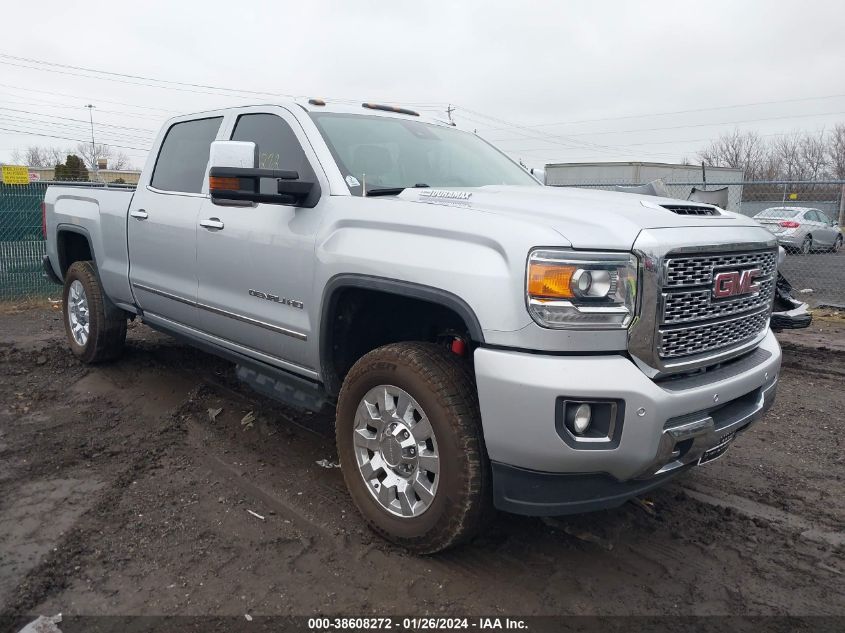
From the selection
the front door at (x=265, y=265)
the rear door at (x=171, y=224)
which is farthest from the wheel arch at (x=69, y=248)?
the front door at (x=265, y=265)

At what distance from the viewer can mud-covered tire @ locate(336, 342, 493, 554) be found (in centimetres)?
276

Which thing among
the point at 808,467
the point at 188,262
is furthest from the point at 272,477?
the point at 808,467

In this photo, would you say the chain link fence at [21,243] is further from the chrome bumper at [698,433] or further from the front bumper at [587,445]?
the chrome bumper at [698,433]

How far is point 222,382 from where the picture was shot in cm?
573

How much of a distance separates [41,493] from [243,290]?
1.52m

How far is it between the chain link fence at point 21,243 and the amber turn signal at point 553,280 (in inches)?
361

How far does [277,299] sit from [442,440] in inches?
55.1

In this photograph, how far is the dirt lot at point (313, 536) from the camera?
2.80 meters

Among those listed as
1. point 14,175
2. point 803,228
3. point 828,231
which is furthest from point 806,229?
point 14,175

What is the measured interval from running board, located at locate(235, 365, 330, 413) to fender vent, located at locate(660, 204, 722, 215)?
195 centimetres

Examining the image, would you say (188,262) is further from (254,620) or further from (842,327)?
(842,327)

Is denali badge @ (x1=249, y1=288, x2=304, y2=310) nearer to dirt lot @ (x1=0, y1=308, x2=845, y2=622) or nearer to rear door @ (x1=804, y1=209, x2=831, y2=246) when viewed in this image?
dirt lot @ (x1=0, y1=308, x2=845, y2=622)

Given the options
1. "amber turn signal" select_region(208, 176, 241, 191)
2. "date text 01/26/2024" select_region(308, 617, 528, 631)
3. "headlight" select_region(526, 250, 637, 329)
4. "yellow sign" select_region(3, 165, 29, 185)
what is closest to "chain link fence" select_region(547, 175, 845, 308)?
"amber turn signal" select_region(208, 176, 241, 191)

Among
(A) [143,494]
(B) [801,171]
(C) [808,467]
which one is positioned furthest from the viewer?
(B) [801,171]
